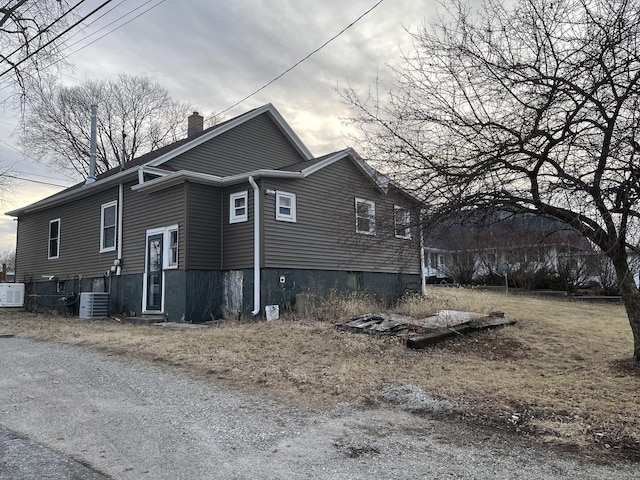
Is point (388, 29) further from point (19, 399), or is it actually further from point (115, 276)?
point (115, 276)

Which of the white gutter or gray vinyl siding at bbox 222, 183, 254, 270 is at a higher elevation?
the white gutter

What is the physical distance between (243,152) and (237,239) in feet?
15.2

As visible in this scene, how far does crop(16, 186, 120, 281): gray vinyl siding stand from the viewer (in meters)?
16.3

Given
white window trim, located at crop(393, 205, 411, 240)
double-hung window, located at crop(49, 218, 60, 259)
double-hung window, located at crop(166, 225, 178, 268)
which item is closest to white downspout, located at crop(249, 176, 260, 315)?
→ double-hung window, located at crop(166, 225, 178, 268)

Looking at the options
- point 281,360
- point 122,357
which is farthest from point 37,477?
point 122,357

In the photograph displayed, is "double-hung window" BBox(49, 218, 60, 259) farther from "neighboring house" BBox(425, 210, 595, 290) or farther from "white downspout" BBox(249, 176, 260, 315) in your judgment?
"neighboring house" BBox(425, 210, 595, 290)

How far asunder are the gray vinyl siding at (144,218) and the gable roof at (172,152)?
848 mm

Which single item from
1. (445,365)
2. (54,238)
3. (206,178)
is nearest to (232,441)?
(445,365)

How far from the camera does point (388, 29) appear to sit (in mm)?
8094

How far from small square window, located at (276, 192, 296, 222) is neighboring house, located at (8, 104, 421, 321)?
3 centimetres

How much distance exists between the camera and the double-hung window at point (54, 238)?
18562mm

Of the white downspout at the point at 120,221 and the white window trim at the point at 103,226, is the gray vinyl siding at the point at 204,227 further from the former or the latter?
the white window trim at the point at 103,226

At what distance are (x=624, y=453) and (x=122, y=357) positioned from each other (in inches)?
267

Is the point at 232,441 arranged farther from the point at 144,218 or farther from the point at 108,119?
the point at 108,119
